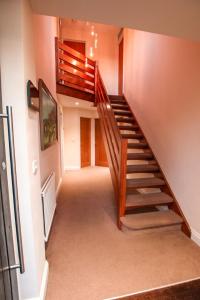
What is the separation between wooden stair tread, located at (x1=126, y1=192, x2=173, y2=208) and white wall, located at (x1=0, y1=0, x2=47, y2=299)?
149 centimetres

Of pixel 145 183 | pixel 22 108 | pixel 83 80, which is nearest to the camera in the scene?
pixel 22 108

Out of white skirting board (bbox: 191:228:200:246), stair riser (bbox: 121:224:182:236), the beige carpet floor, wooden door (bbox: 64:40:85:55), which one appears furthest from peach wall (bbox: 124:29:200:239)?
wooden door (bbox: 64:40:85:55)

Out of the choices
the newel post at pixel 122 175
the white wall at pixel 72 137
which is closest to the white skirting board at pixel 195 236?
the newel post at pixel 122 175

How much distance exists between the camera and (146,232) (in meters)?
2.37

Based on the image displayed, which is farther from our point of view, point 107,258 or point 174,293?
point 107,258

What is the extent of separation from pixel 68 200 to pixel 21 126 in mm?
2642

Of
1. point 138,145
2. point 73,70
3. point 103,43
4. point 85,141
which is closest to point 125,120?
point 138,145

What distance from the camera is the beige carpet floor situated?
1.52 meters

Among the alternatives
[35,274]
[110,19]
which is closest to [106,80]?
[110,19]

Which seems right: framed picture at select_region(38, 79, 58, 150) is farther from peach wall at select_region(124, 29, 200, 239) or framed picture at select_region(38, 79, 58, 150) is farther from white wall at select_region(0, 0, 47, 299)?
peach wall at select_region(124, 29, 200, 239)

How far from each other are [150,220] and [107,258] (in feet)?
2.80

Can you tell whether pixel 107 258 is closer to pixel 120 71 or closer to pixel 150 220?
pixel 150 220

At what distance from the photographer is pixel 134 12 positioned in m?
1.25

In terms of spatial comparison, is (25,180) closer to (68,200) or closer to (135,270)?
(135,270)
